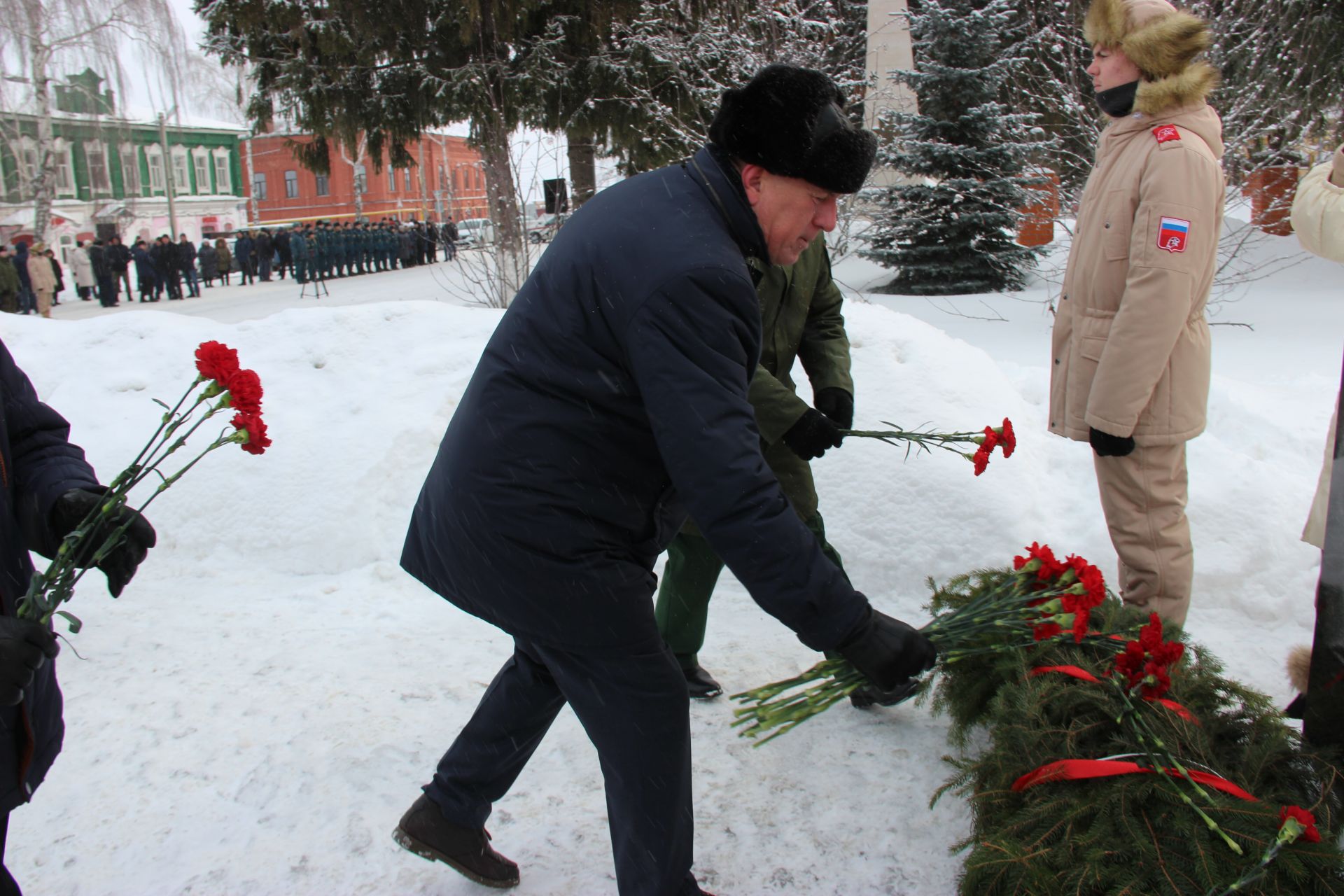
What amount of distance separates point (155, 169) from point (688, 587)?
46.6 meters

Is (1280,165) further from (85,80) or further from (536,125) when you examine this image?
(85,80)

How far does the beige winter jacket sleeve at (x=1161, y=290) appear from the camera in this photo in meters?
2.81

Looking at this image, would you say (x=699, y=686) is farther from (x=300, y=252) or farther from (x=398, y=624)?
(x=300, y=252)

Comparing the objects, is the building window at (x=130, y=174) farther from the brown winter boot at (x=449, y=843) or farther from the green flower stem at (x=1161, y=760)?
the green flower stem at (x=1161, y=760)

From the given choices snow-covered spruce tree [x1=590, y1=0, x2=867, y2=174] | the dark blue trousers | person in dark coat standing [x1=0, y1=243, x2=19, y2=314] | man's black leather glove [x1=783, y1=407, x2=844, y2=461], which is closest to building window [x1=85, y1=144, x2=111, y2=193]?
person in dark coat standing [x1=0, y1=243, x2=19, y2=314]

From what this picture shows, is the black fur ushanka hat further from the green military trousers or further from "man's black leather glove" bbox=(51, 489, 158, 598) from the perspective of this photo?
the green military trousers

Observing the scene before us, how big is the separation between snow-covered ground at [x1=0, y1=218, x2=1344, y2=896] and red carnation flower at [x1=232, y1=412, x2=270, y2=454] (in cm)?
111

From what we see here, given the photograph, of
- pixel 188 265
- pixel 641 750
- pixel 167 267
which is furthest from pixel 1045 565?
pixel 188 265

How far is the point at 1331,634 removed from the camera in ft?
7.50

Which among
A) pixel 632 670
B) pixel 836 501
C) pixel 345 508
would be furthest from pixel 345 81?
pixel 632 670

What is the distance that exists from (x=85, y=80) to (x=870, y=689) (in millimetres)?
28261

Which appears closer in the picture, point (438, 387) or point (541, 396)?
point (541, 396)

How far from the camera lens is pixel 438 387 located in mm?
5461

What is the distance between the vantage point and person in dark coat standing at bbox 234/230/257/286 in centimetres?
2447
